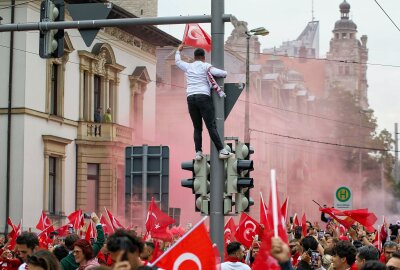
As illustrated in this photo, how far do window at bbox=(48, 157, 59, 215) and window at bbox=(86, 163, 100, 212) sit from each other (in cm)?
258

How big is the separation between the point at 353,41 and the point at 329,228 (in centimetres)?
16829

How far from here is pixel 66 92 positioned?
42.3 meters

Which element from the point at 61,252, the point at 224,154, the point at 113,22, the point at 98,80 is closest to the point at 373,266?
the point at 61,252

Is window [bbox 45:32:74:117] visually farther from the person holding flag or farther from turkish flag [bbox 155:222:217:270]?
turkish flag [bbox 155:222:217:270]

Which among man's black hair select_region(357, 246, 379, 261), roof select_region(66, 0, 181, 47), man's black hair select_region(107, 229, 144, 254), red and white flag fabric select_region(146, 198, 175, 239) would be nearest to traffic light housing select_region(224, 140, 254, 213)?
man's black hair select_region(357, 246, 379, 261)

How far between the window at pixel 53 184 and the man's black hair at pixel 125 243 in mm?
33278

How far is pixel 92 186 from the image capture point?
148 ft

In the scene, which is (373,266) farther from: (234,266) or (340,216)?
(340,216)

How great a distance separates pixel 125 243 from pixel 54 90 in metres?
34.3

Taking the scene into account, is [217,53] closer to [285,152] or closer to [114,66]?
[114,66]

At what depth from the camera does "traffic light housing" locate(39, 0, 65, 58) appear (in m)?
16.8

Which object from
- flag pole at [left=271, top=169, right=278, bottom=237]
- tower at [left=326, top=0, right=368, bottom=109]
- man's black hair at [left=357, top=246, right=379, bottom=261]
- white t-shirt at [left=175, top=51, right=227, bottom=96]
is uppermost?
tower at [left=326, top=0, right=368, bottom=109]

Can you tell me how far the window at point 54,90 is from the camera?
41.4 meters

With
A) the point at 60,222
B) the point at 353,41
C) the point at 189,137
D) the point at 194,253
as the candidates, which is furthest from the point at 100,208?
the point at 353,41
